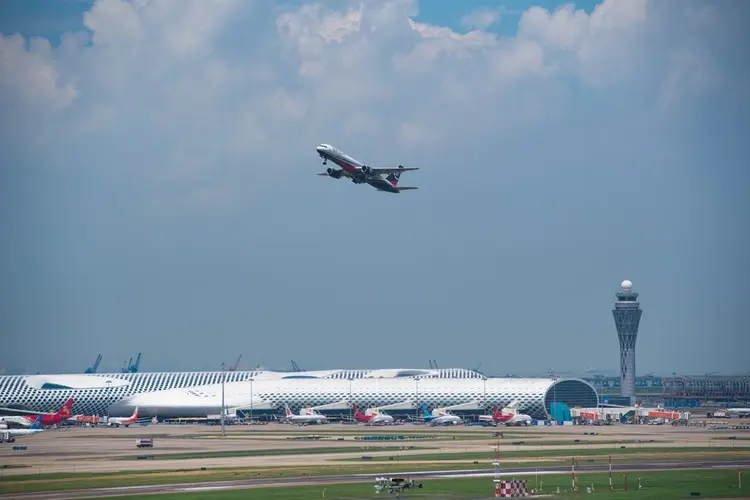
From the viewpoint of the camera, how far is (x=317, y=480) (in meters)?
98.1

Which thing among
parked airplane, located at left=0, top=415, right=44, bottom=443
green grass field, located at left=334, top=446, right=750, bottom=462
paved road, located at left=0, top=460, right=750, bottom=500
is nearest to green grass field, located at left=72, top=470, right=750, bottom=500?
paved road, located at left=0, top=460, right=750, bottom=500

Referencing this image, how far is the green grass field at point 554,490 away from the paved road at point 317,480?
3.37 meters

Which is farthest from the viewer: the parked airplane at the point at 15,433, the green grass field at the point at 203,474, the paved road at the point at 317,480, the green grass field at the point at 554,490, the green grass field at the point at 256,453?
the parked airplane at the point at 15,433

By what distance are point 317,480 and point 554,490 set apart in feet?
72.8

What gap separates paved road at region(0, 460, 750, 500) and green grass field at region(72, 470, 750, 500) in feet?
11.1

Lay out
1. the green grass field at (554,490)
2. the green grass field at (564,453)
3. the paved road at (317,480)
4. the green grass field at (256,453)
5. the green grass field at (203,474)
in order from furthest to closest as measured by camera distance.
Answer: the green grass field at (256,453) → the green grass field at (564,453) → the green grass field at (203,474) → the paved road at (317,480) → the green grass field at (554,490)

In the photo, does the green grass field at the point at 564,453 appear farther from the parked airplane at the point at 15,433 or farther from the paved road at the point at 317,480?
the parked airplane at the point at 15,433

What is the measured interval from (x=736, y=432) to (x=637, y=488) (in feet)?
295

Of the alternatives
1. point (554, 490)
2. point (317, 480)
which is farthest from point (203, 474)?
point (554, 490)

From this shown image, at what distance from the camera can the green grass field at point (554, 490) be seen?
84.1 metres

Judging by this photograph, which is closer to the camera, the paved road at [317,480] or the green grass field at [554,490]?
the green grass field at [554,490]

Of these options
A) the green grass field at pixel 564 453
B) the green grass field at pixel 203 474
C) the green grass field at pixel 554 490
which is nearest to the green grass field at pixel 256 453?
the green grass field at pixel 564 453

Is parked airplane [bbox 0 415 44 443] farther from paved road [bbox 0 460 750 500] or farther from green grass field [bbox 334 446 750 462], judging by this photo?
paved road [bbox 0 460 750 500]

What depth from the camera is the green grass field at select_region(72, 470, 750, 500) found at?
276 feet
